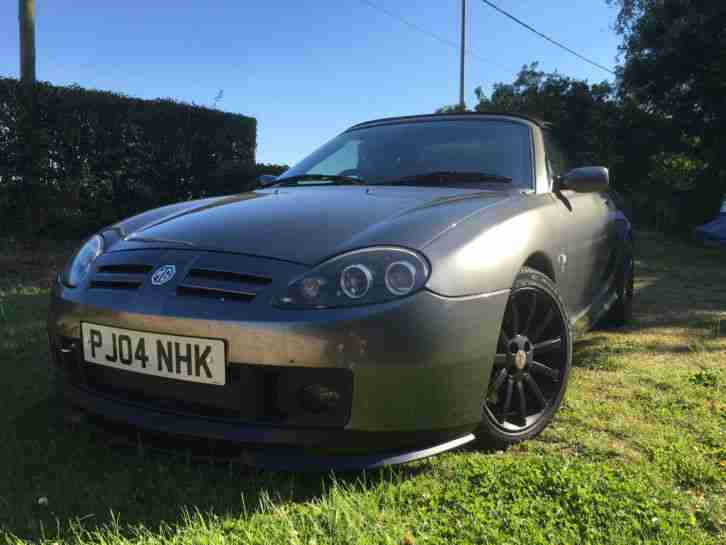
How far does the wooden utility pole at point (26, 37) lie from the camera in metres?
7.18

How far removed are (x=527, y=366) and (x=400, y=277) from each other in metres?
0.72

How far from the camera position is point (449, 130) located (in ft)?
10.1

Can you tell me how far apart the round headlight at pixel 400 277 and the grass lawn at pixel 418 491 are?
57 centimetres

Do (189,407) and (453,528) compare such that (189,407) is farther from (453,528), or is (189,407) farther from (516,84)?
(516,84)

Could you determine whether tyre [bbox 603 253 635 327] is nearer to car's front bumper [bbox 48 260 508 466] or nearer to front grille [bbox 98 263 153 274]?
car's front bumper [bbox 48 260 508 466]

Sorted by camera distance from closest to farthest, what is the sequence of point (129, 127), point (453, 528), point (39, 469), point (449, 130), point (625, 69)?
point (453, 528) → point (39, 469) → point (449, 130) → point (129, 127) → point (625, 69)

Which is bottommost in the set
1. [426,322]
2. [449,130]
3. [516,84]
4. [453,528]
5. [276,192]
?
[453,528]

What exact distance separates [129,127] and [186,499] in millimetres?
7588

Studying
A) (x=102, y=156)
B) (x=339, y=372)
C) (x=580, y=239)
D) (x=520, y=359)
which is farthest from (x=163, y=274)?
(x=102, y=156)

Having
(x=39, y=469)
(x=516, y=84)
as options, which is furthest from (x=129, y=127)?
(x=516, y=84)

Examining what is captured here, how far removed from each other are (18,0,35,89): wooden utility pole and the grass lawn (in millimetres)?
5850

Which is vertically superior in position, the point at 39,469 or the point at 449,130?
the point at 449,130

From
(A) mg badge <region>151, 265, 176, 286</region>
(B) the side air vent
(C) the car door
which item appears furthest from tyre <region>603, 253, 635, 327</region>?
(A) mg badge <region>151, 265, 176, 286</region>

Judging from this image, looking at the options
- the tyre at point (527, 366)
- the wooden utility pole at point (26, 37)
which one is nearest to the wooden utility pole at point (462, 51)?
the wooden utility pole at point (26, 37)
